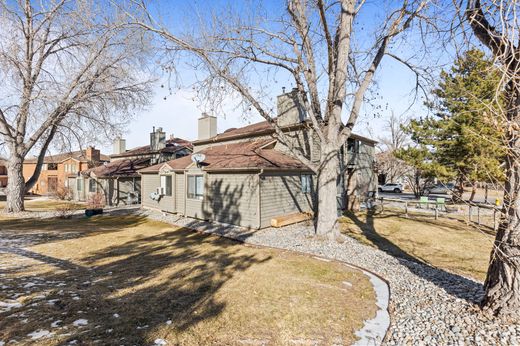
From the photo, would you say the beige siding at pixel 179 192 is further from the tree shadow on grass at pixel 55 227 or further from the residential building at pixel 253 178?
the tree shadow on grass at pixel 55 227

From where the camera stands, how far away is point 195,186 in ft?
48.9

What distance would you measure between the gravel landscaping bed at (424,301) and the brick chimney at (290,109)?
7742 millimetres

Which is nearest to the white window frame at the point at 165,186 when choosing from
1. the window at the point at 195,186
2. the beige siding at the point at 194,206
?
the beige siding at the point at 194,206

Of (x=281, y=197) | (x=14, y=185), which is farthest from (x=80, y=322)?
(x=14, y=185)

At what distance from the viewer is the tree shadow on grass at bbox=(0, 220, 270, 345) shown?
158 inches

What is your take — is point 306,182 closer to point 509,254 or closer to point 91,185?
point 509,254

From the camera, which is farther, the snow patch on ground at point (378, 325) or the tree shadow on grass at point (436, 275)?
the tree shadow on grass at point (436, 275)

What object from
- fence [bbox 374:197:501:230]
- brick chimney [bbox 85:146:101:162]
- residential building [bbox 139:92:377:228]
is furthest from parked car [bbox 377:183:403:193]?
brick chimney [bbox 85:146:101:162]

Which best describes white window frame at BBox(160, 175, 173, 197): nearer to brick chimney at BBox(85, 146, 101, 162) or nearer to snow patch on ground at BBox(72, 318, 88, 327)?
snow patch on ground at BBox(72, 318, 88, 327)

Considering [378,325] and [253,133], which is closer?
[378,325]

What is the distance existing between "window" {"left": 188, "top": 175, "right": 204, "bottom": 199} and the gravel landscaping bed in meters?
6.09

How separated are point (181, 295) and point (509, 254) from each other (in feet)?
18.7

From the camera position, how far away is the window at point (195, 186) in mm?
14617

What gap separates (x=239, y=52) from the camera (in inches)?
412
